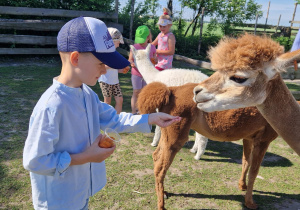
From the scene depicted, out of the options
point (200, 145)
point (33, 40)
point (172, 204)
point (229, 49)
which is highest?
point (229, 49)

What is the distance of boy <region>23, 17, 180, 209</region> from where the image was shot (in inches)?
46.9

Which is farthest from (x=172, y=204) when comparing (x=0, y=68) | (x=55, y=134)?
(x=0, y=68)

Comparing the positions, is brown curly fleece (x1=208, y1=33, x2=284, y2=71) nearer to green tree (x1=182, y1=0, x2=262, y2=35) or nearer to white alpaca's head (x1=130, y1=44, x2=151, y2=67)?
white alpaca's head (x1=130, y1=44, x2=151, y2=67)

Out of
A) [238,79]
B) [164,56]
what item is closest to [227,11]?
[164,56]

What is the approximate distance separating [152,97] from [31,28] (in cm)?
838

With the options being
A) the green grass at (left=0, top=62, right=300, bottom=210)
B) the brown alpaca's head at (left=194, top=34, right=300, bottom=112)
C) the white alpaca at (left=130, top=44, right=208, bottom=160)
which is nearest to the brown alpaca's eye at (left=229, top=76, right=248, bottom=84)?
the brown alpaca's head at (left=194, top=34, right=300, bottom=112)

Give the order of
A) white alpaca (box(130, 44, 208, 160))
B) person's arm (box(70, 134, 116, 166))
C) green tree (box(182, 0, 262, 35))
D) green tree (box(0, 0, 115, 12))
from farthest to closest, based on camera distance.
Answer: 1. green tree (box(182, 0, 262, 35))
2. green tree (box(0, 0, 115, 12))
3. white alpaca (box(130, 44, 208, 160))
4. person's arm (box(70, 134, 116, 166))

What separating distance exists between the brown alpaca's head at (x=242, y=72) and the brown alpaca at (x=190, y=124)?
2.04ft

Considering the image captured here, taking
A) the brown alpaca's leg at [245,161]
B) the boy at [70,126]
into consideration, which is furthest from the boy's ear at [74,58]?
the brown alpaca's leg at [245,161]

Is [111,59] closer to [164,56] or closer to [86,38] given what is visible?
[86,38]

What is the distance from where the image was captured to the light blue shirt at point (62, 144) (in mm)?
1184

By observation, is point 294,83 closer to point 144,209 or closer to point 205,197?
point 205,197

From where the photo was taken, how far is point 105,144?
134cm

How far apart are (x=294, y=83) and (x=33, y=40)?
30.4 feet
